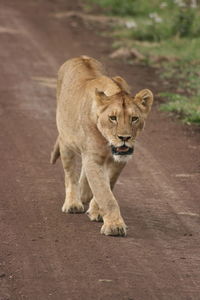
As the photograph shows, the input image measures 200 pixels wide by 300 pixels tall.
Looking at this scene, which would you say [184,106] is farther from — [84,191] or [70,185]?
[70,185]

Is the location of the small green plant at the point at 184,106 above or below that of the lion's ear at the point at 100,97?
below

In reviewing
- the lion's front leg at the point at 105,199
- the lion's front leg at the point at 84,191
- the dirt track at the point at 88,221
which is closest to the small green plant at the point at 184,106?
the dirt track at the point at 88,221

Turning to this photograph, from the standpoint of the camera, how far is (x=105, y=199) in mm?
6477

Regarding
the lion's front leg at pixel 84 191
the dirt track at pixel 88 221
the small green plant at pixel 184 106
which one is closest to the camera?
the dirt track at pixel 88 221

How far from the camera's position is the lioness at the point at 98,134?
633 centimetres

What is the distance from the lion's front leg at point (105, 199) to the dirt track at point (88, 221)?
9 cm

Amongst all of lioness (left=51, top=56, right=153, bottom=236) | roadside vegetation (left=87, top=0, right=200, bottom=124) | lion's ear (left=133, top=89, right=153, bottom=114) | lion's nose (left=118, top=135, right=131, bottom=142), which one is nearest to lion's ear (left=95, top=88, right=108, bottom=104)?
lioness (left=51, top=56, right=153, bottom=236)

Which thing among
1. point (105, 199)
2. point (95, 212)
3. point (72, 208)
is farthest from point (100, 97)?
point (72, 208)

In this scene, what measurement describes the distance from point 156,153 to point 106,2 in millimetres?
9932

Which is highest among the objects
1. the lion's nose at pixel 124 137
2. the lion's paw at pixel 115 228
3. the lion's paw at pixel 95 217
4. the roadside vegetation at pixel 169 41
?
the lion's nose at pixel 124 137

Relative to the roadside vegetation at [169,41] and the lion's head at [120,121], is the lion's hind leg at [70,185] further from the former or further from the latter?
the roadside vegetation at [169,41]

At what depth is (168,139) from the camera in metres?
9.75

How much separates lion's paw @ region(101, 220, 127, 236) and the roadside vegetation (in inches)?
165

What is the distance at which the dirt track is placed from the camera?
5.37 meters
